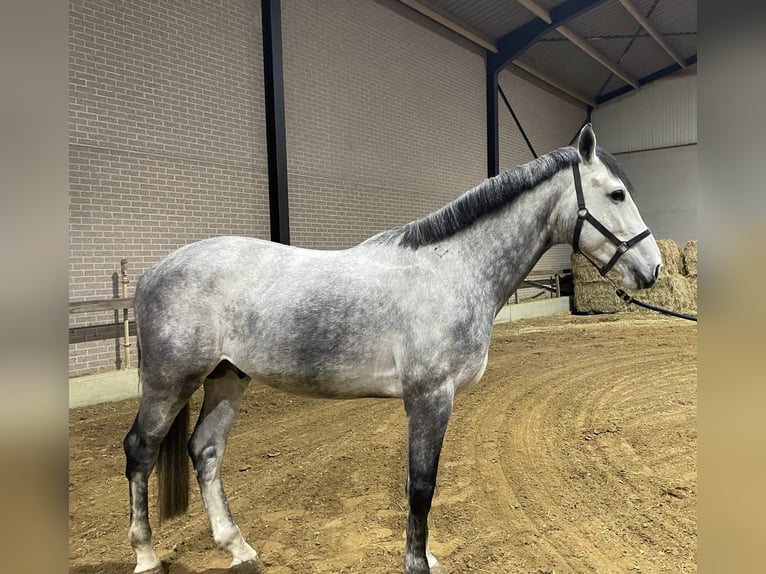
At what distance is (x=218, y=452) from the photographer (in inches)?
82.5

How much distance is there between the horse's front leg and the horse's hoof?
63cm

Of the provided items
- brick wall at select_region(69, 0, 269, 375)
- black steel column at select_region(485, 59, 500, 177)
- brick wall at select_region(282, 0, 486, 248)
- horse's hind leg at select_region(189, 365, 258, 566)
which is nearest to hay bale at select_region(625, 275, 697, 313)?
black steel column at select_region(485, 59, 500, 177)

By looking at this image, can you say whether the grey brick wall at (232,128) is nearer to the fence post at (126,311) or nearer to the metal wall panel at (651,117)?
the fence post at (126,311)

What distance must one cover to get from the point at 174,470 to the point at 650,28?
1197cm

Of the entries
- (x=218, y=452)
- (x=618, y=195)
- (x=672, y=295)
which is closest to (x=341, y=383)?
(x=218, y=452)

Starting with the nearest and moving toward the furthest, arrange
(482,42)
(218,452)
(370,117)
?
(218,452)
(370,117)
(482,42)

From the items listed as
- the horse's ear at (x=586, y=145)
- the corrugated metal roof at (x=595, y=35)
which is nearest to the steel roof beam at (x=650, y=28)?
the corrugated metal roof at (x=595, y=35)

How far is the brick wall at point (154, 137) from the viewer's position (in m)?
4.77

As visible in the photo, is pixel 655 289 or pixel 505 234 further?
pixel 655 289

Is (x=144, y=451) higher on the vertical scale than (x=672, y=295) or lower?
lower

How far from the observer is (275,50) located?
20.1 feet

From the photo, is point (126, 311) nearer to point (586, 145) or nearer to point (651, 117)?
point (586, 145)

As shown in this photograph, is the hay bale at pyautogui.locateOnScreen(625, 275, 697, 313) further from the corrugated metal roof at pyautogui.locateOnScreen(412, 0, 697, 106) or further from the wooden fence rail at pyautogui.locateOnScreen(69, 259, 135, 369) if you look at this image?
the wooden fence rail at pyautogui.locateOnScreen(69, 259, 135, 369)
